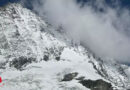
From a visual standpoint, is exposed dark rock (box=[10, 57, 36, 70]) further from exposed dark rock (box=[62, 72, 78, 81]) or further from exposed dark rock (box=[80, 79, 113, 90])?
exposed dark rock (box=[80, 79, 113, 90])

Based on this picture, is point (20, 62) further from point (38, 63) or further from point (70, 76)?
point (70, 76)

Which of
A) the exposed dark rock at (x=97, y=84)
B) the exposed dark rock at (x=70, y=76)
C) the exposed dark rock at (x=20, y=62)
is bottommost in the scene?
the exposed dark rock at (x=97, y=84)

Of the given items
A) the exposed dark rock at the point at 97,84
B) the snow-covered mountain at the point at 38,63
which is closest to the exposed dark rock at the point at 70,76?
the snow-covered mountain at the point at 38,63

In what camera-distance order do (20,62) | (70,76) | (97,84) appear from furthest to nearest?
(20,62)
(70,76)
(97,84)

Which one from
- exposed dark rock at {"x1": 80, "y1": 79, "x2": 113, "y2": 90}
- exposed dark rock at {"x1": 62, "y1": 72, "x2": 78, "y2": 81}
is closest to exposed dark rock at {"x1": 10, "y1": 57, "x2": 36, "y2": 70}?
A: exposed dark rock at {"x1": 62, "y1": 72, "x2": 78, "y2": 81}

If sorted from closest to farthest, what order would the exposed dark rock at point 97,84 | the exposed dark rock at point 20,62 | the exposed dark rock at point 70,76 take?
the exposed dark rock at point 97,84 < the exposed dark rock at point 70,76 < the exposed dark rock at point 20,62

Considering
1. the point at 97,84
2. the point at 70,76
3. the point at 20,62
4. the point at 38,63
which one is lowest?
the point at 97,84

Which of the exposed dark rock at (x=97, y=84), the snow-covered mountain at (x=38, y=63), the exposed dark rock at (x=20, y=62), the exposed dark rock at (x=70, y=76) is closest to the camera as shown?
the exposed dark rock at (x=97, y=84)

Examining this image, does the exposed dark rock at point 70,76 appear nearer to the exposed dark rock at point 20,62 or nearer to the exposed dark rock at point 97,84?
the exposed dark rock at point 97,84

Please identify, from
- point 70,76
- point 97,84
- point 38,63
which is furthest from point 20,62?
point 97,84
